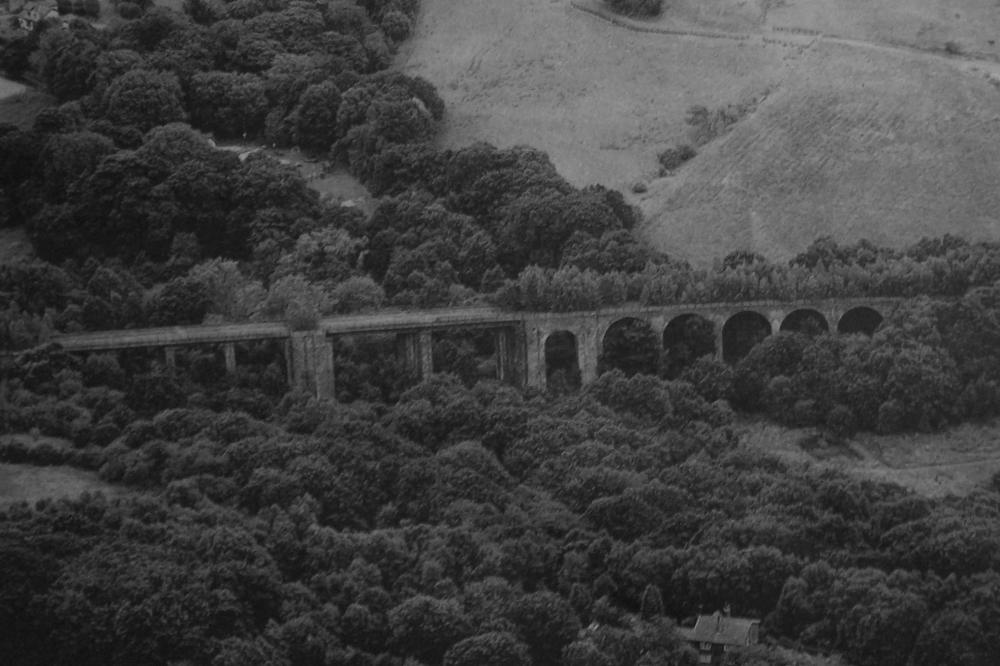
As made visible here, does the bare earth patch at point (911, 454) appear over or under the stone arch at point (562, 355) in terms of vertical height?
under

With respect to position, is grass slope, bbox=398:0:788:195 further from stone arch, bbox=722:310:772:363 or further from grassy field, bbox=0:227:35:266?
grassy field, bbox=0:227:35:266

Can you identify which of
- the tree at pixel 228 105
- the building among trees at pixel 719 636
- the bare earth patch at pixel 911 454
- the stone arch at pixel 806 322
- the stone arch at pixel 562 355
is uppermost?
the tree at pixel 228 105

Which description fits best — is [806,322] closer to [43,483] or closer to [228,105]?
[43,483]

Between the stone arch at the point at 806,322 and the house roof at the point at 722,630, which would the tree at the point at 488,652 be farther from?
the stone arch at the point at 806,322

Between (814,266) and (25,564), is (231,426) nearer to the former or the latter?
(25,564)

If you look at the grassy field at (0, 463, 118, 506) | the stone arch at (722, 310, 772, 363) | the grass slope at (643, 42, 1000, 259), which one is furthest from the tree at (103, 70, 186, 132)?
the grassy field at (0, 463, 118, 506)

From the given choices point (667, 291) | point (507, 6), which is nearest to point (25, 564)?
point (667, 291)

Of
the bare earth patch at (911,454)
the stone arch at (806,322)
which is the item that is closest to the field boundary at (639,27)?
the stone arch at (806,322)

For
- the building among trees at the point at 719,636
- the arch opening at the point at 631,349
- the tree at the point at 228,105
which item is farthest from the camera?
the tree at the point at 228,105
